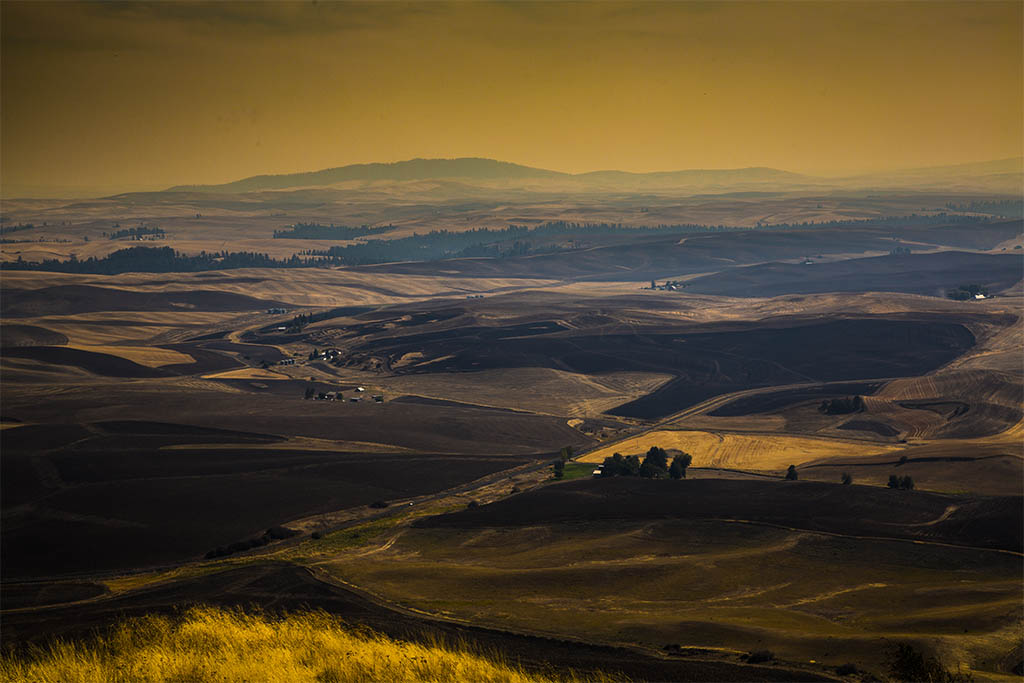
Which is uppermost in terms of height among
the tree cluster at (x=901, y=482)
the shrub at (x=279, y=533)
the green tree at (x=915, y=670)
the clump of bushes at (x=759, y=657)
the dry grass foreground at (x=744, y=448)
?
the green tree at (x=915, y=670)

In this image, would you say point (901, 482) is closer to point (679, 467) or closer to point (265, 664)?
point (679, 467)

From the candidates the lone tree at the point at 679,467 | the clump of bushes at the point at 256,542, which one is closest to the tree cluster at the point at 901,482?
the lone tree at the point at 679,467

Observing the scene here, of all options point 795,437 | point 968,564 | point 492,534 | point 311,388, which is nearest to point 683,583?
point 968,564

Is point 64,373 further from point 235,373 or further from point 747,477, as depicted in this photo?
point 747,477

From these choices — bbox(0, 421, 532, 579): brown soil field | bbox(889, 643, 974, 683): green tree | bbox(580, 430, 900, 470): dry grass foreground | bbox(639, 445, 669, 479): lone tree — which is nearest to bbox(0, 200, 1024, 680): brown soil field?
bbox(0, 421, 532, 579): brown soil field

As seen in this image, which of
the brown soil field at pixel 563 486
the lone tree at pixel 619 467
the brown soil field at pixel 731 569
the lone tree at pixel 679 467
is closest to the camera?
the brown soil field at pixel 731 569

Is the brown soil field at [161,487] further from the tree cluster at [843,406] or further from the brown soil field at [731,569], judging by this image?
the tree cluster at [843,406]

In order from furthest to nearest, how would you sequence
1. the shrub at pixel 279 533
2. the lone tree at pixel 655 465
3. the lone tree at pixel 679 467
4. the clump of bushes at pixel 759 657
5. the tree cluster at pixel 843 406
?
the tree cluster at pixel 843 406 < the lone tree at pixel 655 465 < the lone tree at pixel 679 467 < the shrub at pixel 279 533 < the clump of bushes at pixel 759 657
